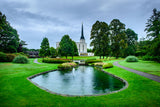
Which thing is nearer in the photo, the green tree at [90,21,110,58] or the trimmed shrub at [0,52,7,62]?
the trimmed shrub at [0,52,7,62]

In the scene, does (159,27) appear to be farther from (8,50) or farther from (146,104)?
(8,50)

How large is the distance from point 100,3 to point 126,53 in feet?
129

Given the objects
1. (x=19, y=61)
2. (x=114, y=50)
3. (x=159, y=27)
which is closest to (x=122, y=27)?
(x=114, y=50)

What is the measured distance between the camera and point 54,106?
4242 mm

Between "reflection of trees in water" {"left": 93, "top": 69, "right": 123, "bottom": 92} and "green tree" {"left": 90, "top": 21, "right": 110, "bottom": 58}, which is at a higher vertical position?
"green tree" {"left": 90, "top": 21, "right": 110, "bottom": 58}

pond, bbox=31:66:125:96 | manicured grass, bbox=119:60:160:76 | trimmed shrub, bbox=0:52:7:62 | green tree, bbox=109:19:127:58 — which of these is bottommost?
pond, bbox=31:66:125:96

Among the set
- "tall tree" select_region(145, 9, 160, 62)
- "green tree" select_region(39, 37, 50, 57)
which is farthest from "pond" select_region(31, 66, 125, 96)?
"green tree" select_region(39, 37, 50, 57)

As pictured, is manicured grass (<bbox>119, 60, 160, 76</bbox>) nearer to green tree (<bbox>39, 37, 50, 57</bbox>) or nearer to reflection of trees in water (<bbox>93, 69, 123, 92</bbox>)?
reflection of trees in water (<bbox>93, 69, 123, 92</bbox>)

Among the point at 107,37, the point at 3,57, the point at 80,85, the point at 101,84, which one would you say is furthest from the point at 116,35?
the point at 3,57

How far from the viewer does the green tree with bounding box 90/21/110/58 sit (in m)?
37.3

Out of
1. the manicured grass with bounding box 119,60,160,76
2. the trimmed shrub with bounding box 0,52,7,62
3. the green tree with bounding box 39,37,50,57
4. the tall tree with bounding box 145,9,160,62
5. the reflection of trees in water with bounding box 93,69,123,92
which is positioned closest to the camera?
the reflection of trees in water with bounding box 93,69,123,92

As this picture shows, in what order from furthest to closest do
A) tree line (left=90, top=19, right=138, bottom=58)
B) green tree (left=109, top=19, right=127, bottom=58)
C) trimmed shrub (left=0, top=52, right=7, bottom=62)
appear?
1. green tree (left=109, top=19, right=127, bottom=58)
2. tree line (left=90, top=19, right=138, bottom=58)
3. trimmed shrub (left=0, top=52, right=7, bottom=62)

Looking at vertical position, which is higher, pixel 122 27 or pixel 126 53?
pixel 122 27

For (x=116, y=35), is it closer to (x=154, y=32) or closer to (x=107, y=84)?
(x=154, y=32)
